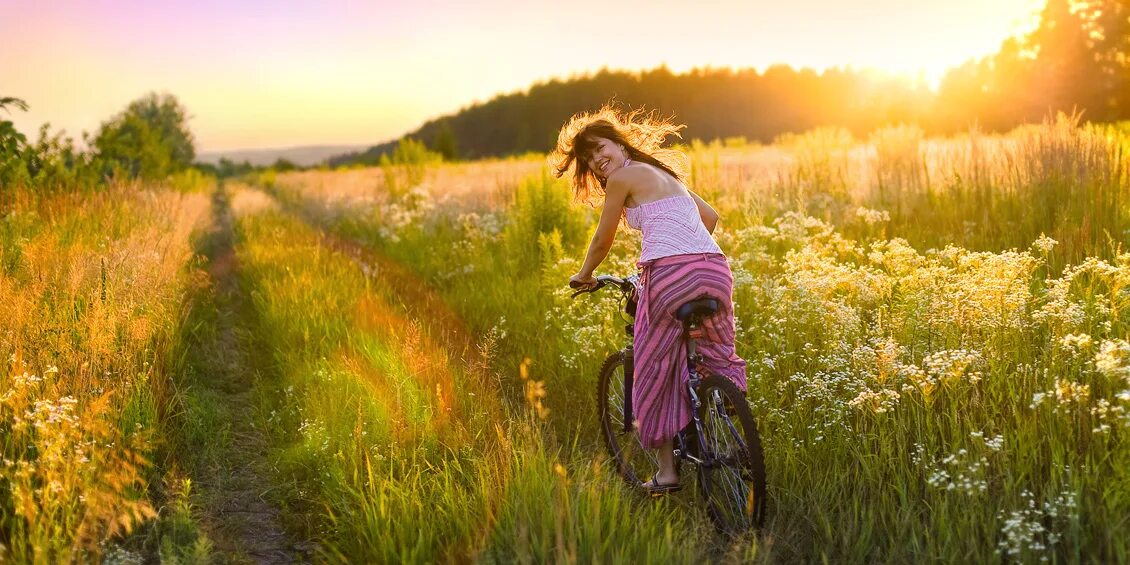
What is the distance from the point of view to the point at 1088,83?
42.8 metres

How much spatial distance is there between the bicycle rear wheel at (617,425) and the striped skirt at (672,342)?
23.6 inches

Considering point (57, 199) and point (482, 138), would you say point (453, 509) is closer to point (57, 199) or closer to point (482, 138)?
point (57, 199)

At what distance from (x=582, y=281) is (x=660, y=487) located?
1155 millimetres

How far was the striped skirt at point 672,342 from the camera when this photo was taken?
371 cm

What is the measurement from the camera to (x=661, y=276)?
149 inches

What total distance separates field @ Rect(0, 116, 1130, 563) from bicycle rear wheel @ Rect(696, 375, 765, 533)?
0.15 m

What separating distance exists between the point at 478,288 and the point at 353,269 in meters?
1.76

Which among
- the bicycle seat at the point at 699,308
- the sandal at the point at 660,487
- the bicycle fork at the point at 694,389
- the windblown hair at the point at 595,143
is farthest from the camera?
the windblown hair at the point at 595,143

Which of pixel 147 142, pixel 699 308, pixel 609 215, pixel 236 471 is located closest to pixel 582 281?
pixel 609 215

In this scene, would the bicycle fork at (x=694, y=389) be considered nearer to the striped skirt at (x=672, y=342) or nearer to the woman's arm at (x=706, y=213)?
the striped skirt at (x=672, y=342)

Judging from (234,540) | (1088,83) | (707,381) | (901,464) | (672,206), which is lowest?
(234,540)

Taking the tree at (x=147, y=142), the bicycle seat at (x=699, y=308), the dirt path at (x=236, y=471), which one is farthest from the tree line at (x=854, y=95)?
the tree at (x=147, y=142)

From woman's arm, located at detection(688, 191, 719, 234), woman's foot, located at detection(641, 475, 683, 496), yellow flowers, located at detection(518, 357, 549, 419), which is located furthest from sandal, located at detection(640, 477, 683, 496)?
woman's arm, located at detection(688, 191, 719, 234)

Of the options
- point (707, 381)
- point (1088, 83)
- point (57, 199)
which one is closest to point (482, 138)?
point (1088, 83)
